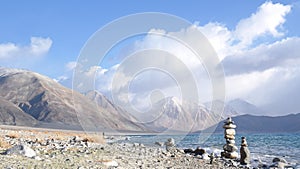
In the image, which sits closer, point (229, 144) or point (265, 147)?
point (229, 144)

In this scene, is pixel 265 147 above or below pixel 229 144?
below

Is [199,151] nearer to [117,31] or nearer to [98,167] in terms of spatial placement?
[117,31]

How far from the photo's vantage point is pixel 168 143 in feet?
110

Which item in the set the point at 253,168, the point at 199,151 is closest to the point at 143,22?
the point at 199,151

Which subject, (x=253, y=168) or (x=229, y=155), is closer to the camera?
(x=253, y=168)

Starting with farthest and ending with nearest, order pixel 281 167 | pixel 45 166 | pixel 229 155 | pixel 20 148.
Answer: pixel 229 155, pixel 281 167, pixel 20 148, pixel 45 166

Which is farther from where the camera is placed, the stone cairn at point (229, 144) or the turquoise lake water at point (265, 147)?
the turquoise lake water at point (265, 147)

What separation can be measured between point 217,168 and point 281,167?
598 cm

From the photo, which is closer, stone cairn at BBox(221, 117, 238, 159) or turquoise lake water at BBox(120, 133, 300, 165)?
stone cairn at BBox(221, 117, 238, 159)

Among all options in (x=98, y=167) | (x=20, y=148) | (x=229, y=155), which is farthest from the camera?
(x=229, y=155)

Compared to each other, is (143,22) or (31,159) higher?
(143,22)

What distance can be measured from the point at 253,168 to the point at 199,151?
9.21 metres

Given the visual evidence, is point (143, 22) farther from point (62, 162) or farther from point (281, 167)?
point (62, 162)

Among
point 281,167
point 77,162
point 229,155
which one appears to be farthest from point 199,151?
point 77,162
